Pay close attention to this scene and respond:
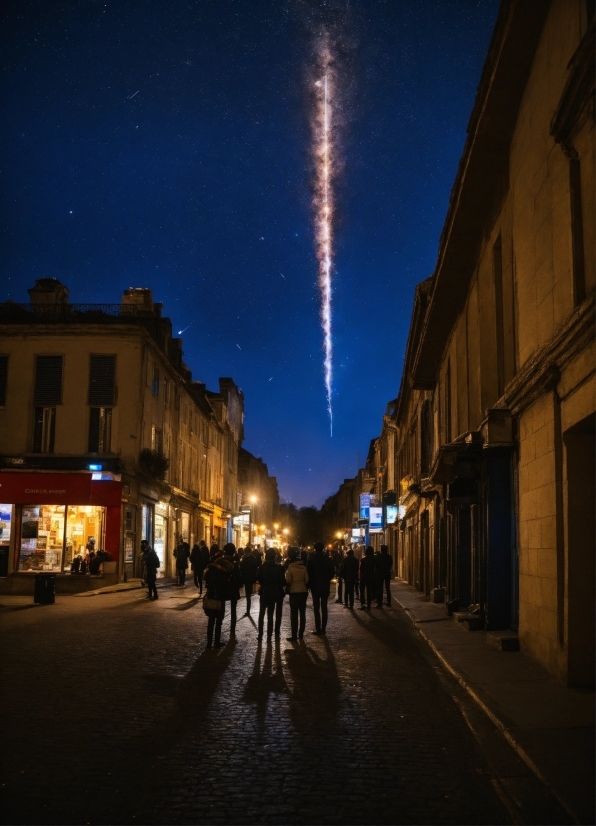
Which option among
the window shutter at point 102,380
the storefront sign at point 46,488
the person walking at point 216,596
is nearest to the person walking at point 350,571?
the person walking at point 216,596

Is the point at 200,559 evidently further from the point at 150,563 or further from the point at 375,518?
the point at 375,518

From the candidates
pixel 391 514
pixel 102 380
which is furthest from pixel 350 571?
pixel 391 514

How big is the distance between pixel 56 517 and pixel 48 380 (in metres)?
5.87

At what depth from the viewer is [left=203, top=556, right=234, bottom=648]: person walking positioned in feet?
46.1

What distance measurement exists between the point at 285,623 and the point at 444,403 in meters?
10.7

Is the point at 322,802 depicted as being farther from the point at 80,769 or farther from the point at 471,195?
the point at 471,195

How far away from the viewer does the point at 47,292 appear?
1421 inches

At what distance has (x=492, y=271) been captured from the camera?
17219mm

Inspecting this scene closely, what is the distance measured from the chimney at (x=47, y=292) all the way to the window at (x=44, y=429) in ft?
17.6

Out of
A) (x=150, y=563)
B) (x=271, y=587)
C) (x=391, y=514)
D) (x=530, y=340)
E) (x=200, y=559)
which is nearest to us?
(x=530, y=340)

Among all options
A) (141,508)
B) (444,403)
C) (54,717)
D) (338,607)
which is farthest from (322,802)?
(141,508)

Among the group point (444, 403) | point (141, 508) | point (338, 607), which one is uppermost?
point (444, 403)

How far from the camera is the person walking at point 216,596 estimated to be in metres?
14.0

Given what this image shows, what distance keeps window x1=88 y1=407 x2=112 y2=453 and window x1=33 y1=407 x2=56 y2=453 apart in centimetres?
152
